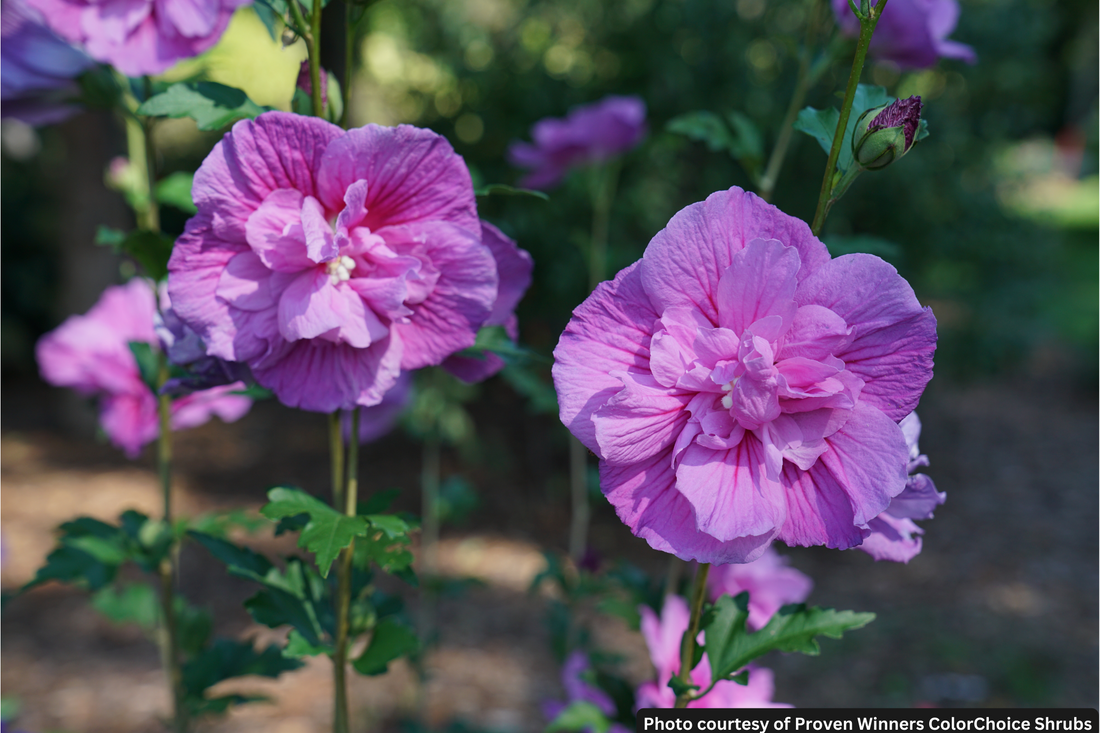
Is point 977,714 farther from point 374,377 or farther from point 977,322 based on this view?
point 977,322

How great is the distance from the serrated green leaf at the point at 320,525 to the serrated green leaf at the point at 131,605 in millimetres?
995

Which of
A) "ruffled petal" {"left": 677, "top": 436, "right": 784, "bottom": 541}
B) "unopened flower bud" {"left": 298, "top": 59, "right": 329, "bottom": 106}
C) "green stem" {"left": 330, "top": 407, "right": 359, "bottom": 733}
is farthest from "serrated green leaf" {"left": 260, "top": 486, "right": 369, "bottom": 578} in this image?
"unopened flower bud" {"left": 298, "top": 59, "right": 329, "bottom": 106}

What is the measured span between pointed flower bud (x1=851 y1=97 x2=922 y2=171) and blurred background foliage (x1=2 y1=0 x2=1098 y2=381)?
3199mm

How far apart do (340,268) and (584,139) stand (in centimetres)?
143

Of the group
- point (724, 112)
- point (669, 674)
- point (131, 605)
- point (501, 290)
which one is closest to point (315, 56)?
point (501, 290)

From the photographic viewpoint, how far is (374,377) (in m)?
0.93

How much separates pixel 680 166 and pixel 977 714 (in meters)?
3.86

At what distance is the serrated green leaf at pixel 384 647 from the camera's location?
3.47 feet

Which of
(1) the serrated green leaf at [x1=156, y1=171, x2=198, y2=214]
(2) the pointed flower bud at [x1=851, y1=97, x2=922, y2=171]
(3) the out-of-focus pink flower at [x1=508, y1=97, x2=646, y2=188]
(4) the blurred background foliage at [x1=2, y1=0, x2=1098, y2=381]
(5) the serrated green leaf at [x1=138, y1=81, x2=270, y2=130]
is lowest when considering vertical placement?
(2) the pointed flower bud at [x1=851, y1=97, x2=922, y2=171]

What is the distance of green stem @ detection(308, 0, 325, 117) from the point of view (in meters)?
0.90

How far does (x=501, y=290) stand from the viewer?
1046 mm

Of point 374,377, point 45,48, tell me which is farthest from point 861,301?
point 45,48

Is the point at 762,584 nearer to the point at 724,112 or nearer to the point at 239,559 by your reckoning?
the point at 239,559

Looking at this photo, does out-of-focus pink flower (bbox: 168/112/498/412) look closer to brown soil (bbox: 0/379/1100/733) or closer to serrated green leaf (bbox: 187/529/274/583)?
serrated green leaf (bbox: 187/529/274/583)
